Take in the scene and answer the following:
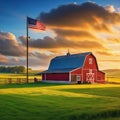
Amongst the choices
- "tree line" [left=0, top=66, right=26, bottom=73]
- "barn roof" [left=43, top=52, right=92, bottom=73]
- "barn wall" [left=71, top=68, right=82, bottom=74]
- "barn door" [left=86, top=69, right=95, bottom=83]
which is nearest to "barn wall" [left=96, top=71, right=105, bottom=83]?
"barn door" [left=86, top=69, right=95, bottom=83]

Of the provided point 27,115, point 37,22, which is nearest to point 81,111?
point 27,115

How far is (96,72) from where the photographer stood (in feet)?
232

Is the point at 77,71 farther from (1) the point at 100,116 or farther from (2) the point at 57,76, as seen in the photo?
(1) the point at 100,116

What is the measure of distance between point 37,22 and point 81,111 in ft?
141

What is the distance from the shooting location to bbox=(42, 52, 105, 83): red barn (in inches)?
2586

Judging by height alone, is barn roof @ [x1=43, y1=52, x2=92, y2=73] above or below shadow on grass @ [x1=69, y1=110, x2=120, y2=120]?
above

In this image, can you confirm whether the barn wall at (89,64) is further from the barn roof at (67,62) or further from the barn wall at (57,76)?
the barn wall at (57,76)

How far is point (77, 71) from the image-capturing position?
66.1 meters

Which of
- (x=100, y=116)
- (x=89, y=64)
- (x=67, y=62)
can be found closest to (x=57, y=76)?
(x=67, y=62)

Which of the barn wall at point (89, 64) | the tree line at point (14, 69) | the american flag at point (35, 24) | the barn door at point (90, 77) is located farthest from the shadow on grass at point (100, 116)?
the tree line at point (14, 69)

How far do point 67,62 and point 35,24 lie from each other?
50.6ft

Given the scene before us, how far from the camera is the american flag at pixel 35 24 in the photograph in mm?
59872

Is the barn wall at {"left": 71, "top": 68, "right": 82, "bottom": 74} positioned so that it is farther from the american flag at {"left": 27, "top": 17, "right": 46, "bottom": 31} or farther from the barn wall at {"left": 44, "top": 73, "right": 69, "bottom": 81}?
the american flag at {"left": 27, "top": 17, "right": 46, "bottom": 31}

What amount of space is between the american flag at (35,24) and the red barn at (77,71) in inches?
473
